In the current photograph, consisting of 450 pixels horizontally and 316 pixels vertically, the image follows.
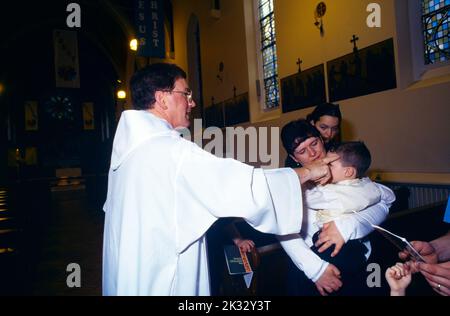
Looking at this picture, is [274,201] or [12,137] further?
[12,137]

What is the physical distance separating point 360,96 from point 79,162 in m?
17.3

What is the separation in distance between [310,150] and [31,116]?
18.9 metres

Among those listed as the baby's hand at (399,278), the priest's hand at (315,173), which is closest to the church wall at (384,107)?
the priest's hand at (315,173)

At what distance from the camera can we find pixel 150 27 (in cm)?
961

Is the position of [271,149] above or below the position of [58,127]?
below

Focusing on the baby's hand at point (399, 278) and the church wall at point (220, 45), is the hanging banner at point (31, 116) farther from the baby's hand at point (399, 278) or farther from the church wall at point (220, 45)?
the baby's hand at point (399, 278)

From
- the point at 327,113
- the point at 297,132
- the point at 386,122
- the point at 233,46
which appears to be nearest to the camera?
the point at 297,132

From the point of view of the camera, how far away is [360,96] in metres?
4.61

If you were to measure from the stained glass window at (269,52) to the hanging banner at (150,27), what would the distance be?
12.3 feet

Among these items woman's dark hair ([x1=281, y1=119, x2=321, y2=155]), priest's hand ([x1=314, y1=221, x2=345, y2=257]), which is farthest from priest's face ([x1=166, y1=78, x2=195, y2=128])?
priest's hand ([x1=314, y1=221, x2=345, y2=257])

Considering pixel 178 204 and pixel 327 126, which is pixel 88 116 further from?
pixel 178 204

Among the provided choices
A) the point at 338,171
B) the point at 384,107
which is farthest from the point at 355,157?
the point at 384,107
